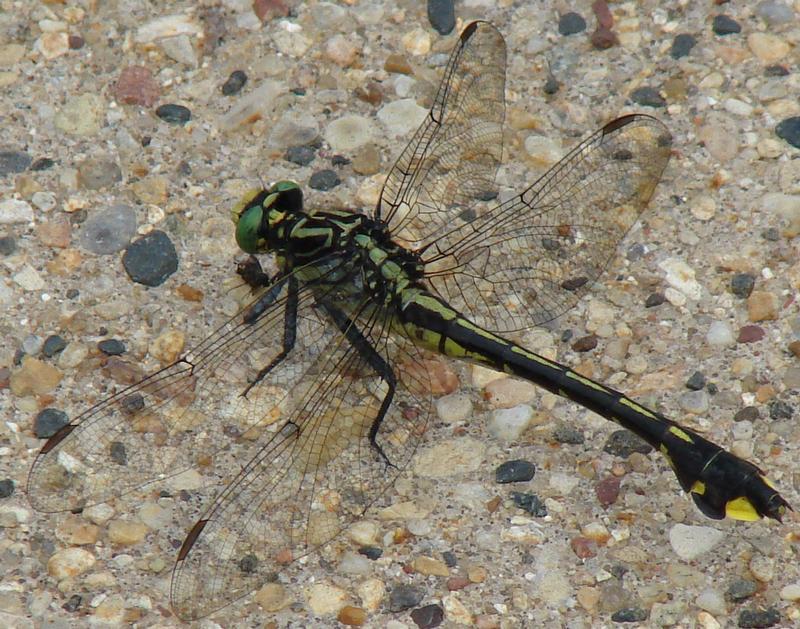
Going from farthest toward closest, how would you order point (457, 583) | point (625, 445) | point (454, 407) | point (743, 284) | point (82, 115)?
1. point (82, 115)
2. point (743, 284)
3. point (454, 407)
4. point (625, 445)
5. point (457, 583)

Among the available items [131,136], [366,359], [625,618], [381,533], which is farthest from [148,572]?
[131,136]

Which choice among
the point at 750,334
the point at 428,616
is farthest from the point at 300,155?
the point at 428,616

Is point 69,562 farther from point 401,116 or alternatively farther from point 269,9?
point 269,9

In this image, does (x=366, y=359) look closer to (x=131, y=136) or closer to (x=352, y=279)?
(x=352, y=279)

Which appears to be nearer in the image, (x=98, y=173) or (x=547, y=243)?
(x=547, y=243)

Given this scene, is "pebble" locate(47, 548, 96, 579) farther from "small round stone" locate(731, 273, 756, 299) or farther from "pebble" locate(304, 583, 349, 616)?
"small round stone" locate(731, 273, 756, 299)
